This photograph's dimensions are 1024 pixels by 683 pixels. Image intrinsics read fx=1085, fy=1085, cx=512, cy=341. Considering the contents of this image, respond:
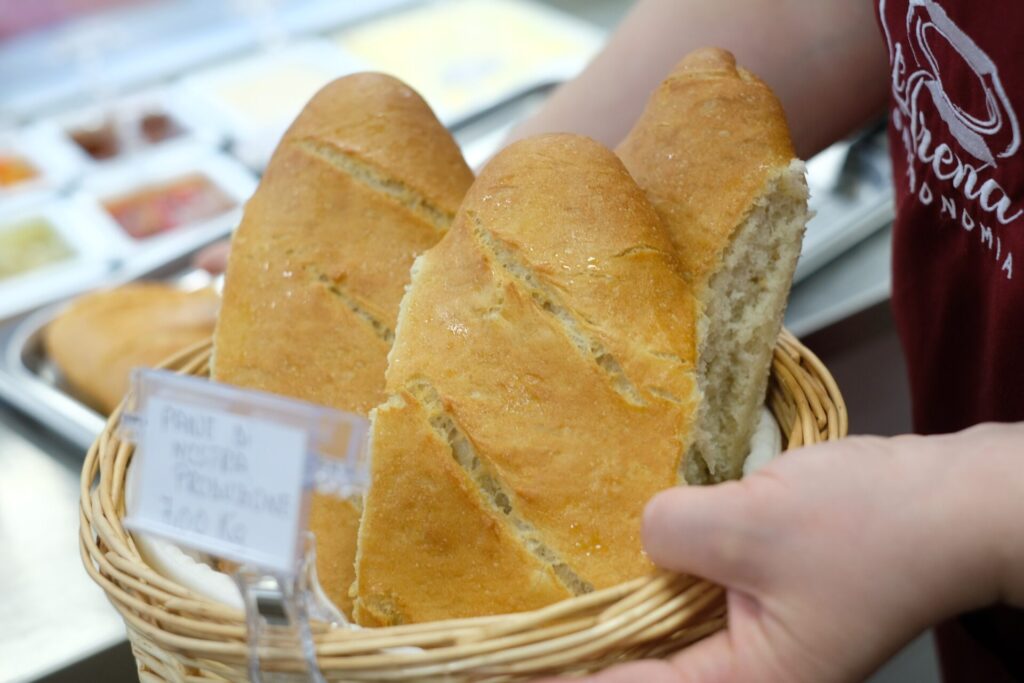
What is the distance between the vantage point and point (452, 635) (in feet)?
2.15

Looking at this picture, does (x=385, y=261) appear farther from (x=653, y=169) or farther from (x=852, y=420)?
(x=852, y=420)

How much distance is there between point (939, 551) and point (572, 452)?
0.24 m

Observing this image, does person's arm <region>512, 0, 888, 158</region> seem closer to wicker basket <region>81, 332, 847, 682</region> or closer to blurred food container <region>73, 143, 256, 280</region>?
wicker basket <region>81, 332, 847, 682</region>

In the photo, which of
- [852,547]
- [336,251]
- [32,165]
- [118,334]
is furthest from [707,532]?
[32,165]

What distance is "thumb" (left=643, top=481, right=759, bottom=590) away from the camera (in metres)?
0.62

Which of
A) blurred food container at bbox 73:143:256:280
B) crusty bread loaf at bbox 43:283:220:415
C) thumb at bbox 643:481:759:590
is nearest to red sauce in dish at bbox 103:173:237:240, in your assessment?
blurred food container at bbox 73:143:256:280

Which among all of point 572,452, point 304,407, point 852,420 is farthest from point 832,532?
point 852,420

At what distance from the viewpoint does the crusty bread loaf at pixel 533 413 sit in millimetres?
744

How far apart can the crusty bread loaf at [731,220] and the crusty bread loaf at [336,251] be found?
221mm

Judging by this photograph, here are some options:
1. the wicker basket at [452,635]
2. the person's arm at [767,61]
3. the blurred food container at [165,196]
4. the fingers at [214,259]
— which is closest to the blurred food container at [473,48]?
the blurred food container at [165,196]

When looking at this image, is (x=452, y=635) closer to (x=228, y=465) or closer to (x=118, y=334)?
(x=228, y=465)

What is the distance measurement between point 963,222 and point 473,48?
1.79 meters

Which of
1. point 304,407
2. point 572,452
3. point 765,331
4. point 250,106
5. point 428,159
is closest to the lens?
point 304,407

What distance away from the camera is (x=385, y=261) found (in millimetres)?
954
